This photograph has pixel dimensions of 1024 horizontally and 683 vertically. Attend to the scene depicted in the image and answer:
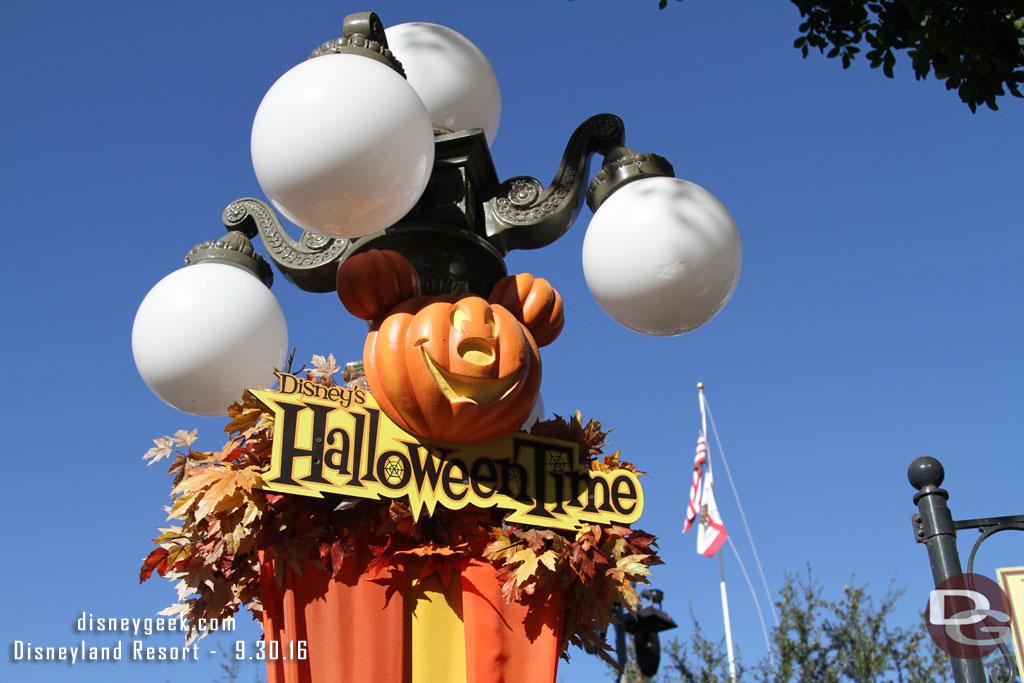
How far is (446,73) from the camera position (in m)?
Answer: 3.98

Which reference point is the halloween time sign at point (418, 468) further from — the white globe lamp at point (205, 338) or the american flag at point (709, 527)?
the american flag at point (709, 527)

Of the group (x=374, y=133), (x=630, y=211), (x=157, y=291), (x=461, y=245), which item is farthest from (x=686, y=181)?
(x=157, y=291)

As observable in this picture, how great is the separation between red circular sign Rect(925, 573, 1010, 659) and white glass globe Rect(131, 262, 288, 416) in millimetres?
2305

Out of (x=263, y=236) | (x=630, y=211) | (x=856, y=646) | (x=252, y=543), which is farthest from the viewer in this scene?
(x=856, y=646)

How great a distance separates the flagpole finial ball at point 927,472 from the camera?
9.96ft

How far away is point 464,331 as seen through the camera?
299 centimetres

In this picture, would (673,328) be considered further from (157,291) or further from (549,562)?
(157,291)

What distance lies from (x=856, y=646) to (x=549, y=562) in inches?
498

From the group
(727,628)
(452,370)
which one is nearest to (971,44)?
(452,370)

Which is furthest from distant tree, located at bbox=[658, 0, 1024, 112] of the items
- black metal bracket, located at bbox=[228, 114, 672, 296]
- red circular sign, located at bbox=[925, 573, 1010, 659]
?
red circular sign, located at bbox=[925, 573, 1010, 659]

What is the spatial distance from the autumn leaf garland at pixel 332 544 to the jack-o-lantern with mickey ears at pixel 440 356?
24 cm

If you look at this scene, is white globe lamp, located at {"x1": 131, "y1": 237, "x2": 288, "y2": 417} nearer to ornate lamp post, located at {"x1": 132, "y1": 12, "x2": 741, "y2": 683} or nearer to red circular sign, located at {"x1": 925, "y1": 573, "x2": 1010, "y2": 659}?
ornate lamp post, located at {"x1": 132, "y1": 12, "x2": 741, "y2": 683}

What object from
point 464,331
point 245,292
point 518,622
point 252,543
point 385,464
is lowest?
point 518,622

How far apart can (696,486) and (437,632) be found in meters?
14.6
